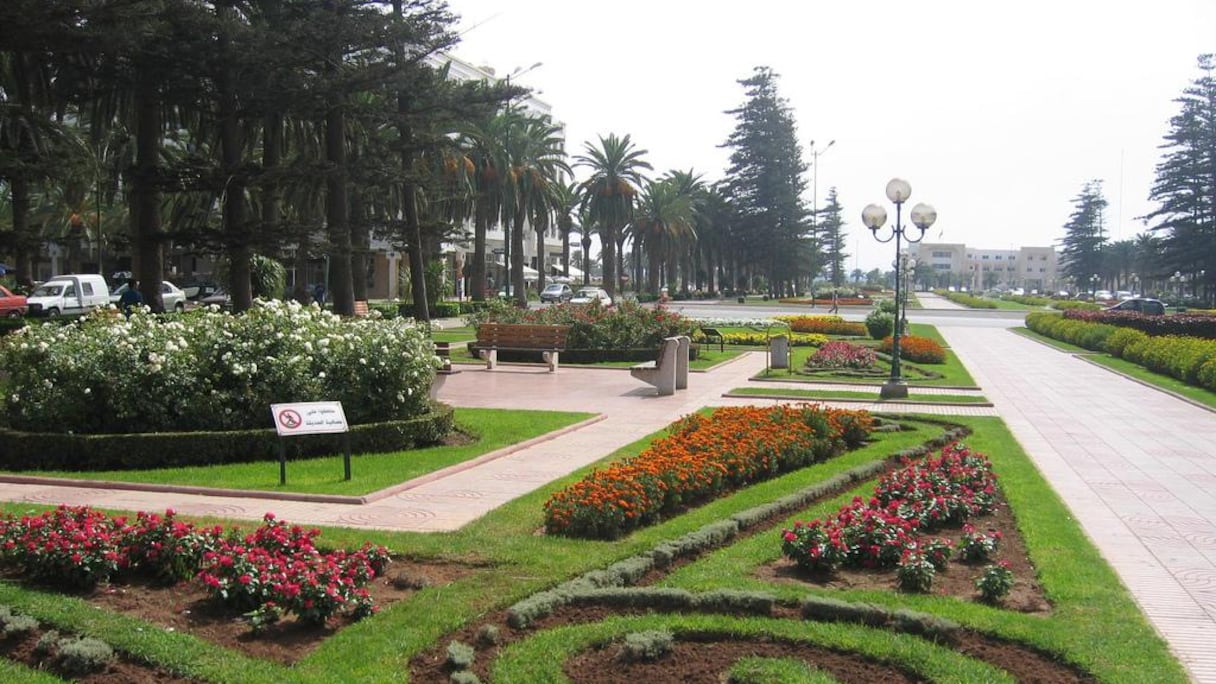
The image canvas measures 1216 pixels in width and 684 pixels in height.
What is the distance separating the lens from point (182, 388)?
10891 mm

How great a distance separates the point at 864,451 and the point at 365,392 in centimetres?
581

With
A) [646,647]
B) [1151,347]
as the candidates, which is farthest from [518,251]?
[646,647]

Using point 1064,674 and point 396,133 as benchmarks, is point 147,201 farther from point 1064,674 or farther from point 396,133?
point 1064,674

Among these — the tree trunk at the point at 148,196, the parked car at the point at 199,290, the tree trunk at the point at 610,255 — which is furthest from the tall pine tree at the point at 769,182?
the tree trunk at the point at 148,196

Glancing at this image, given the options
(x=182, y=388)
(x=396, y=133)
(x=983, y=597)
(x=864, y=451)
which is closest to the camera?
(x=983, y=597)

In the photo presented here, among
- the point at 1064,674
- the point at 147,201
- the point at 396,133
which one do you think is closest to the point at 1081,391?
the point at 1064,674

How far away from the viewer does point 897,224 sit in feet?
67.1

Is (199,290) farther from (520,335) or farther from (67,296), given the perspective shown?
(520,335)

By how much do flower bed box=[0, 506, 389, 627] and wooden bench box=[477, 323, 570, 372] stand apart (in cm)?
1583

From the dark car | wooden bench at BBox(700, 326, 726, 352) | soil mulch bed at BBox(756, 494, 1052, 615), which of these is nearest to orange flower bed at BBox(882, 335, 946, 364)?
wooden bench at BBox(700, 326, 726, 352)

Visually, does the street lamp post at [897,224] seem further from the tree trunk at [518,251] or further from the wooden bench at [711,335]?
the tree trunk at [518,251]

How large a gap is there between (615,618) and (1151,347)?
23534 millimetres

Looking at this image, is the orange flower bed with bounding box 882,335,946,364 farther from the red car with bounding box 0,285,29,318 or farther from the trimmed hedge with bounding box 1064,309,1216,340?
the red car with bounding box 0,285,29,318

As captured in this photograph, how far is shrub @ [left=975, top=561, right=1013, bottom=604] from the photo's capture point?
19.9ft
